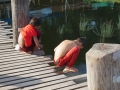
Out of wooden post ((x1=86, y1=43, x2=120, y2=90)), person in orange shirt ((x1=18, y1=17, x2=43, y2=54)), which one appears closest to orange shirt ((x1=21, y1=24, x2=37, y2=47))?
person in orange shirt ((x1=18, y1=17, x2=43, y2=54))

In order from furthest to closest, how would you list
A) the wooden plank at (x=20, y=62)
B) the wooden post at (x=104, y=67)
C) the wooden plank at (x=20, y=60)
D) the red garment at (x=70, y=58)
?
the wooden plank at (x=20, y=60) → the wooden plank at (x=20, y=62) → the red garment at (x=70, y=58) → the wooden post at (x=104, y=67)

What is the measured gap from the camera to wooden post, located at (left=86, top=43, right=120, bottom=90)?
3.05m

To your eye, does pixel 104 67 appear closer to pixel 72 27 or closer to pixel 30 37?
pixel 30 37

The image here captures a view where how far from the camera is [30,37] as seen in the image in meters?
5.27

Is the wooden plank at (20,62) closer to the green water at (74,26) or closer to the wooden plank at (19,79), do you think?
the wooden plank at (19,79)

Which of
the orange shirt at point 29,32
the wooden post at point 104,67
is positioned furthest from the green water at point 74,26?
the wooden post at point 104,67

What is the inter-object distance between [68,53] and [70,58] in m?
0.10

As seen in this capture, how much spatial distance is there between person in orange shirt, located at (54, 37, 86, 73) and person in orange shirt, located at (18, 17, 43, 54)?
1.84 ft

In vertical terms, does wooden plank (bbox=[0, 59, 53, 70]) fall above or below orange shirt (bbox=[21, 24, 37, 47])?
below

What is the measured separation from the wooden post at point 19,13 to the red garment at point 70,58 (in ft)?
4.31

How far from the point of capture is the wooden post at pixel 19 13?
557cm

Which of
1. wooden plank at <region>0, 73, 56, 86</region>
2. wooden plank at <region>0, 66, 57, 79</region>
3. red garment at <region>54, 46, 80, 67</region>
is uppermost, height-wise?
red garment at <region>54, 46, 80, 67</region>

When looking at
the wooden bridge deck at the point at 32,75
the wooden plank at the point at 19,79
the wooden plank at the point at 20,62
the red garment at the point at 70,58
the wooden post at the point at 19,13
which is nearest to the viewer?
the wooden bridge deck at the point at 32,75

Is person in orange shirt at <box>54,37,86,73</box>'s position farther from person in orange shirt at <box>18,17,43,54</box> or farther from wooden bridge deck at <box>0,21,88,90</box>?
person in orange shirt at <box>18,17,43,54</box>
